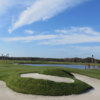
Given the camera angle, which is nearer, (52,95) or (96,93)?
(52,95)

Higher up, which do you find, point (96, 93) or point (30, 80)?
point (30, 80)

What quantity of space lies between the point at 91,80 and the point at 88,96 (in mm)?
5368

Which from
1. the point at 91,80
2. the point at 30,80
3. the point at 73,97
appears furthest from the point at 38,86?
the point at 91,80

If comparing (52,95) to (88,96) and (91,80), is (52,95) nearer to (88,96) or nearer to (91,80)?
(88,96)

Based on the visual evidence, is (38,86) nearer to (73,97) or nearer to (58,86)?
(58,86)

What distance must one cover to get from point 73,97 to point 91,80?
6.29 m

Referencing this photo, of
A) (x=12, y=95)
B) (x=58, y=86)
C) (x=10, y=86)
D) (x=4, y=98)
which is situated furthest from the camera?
(x=10, y=86)

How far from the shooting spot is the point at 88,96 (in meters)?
13.5

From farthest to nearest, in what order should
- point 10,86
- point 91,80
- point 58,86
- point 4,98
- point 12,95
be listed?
point 91,80 → point 10,86 → point 58,86 → point 12,95 → point 4,98

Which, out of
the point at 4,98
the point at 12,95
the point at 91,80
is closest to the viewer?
the point at 4,98

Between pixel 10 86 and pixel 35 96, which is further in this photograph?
pixel 10 86

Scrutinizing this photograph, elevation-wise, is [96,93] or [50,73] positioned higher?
[50,73]

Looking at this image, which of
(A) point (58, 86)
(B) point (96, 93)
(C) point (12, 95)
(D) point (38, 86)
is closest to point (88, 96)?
(B) point (96, 93)

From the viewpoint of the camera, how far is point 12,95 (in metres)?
13.6
